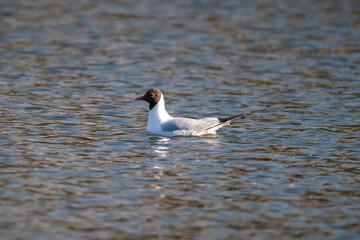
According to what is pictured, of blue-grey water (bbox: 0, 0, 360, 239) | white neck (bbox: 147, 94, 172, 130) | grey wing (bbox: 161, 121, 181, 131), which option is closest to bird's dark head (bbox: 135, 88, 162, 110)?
white neck (bbox: 147, 94, 172, 130)

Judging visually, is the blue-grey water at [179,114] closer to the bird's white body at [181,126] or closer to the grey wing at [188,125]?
the bird's white body at [181,126]

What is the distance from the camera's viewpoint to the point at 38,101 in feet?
62.7

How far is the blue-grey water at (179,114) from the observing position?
35.5 feet

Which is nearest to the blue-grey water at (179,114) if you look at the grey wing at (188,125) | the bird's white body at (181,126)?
the bird's white body at (181,126)

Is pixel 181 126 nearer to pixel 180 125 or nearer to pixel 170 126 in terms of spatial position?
pixel 180 125

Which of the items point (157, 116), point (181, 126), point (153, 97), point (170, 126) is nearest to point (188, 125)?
point (181, 126)

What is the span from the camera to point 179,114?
60.6 feet

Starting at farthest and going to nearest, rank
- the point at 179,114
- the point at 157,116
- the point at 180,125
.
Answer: the point at 179,114
the point at 157,116
the point at 180,125

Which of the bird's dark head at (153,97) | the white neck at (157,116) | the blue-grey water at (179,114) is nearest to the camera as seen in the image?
the blue-grey water at (179,114)

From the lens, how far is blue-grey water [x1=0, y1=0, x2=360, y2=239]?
10828 millimetres

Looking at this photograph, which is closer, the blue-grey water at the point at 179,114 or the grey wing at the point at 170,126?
the blue-grey water at the point at 179,114

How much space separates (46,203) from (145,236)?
6.93ft

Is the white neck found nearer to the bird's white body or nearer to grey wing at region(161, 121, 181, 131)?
the bird's white body

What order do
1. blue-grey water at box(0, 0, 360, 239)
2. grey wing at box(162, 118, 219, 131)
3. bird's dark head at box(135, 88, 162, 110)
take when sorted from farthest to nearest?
1. bird's dark head at box(135, 88, 162, 110)
2. grey wing at box(162, 118, 219, 131)
3. blue-grey water at box(0, 0, 360, 239)
